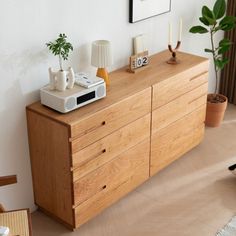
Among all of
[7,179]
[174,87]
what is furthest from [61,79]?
[174,87]

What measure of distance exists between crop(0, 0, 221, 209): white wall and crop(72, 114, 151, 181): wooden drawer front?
38 cm

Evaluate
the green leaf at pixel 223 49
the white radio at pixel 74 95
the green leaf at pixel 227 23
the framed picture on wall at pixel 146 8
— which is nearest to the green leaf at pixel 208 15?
the green leaf at pixel 227 23

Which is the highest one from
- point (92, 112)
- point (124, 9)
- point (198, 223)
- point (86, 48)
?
point (124, 9)

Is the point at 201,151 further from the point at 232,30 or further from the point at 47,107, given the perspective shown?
the point at 47,107

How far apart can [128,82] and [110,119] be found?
0.38 metres

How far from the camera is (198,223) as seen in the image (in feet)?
9.42

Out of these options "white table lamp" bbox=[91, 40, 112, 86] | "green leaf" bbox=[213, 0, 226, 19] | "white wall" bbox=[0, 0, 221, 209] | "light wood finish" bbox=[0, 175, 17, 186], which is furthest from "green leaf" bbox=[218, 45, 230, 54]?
"light wood finish" bbox=[0, 175, 17, 186]

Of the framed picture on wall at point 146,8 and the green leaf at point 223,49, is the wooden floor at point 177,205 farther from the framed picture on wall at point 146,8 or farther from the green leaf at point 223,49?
the framed picture on wall at point 146,8

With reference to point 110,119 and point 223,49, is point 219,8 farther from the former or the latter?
point 110,119

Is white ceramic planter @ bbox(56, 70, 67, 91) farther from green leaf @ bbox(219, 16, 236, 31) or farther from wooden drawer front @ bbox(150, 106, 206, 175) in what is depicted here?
green leaf @ bbox(219, 16, 236, 31)

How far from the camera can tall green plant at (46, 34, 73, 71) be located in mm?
2582

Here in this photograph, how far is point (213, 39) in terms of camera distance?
4105 millimetres

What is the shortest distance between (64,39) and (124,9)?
639mm

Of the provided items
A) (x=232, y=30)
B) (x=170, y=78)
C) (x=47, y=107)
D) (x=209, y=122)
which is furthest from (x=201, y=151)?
(x=47, y=107)
